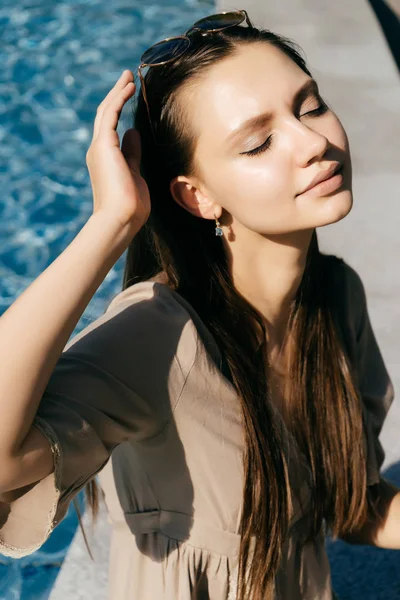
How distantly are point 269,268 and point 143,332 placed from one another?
57cm

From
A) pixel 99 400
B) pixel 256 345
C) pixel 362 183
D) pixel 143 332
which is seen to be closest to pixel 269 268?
pixel 256 345

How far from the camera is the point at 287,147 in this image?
1.98 metres

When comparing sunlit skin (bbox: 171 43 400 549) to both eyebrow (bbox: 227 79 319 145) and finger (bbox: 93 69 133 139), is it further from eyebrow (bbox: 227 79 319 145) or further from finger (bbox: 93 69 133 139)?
finger (bbox: 93 69 133 139)

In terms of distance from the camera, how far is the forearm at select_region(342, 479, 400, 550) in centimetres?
249

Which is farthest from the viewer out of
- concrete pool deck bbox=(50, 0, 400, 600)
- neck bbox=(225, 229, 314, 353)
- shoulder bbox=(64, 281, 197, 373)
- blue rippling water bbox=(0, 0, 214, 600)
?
blue rippling water bbox=(0, 0, 214, 600)

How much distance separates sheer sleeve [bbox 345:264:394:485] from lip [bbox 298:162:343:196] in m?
0.55

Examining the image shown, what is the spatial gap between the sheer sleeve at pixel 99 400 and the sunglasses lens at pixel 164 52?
0.62 m

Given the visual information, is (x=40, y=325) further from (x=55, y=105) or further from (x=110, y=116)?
(x=55, y=105)

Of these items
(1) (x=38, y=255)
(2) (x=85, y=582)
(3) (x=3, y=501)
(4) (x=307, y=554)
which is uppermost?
(3) (x=3, y=501)

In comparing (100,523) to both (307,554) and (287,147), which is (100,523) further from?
(287,147)

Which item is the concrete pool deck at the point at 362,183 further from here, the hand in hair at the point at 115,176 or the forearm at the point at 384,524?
the hand in hair at the point at 115,176

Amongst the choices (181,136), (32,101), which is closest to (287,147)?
(181,136)

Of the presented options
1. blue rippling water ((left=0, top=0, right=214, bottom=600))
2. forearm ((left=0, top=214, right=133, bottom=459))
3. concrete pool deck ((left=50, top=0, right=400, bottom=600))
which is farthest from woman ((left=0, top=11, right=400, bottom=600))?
blue rippling water ((left=0, top=0, right=214, bottom=600))

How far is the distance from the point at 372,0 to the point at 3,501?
670cm
